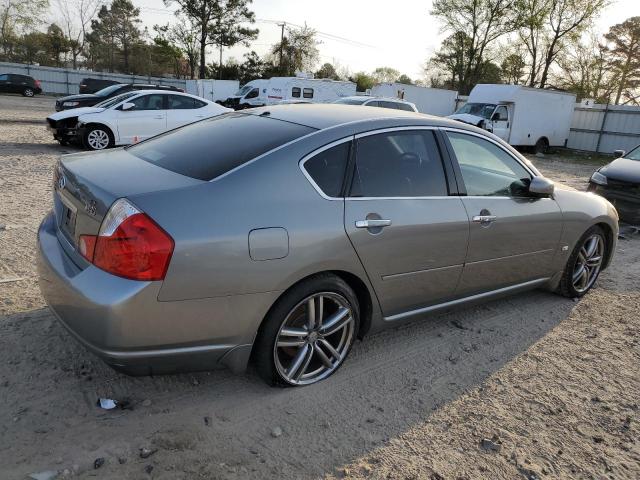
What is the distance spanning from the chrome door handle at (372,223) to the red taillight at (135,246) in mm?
1117

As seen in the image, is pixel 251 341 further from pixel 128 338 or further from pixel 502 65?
pixel 502 65

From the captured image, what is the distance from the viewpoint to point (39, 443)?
8.12ft

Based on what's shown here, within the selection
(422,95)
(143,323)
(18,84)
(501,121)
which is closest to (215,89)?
(18,84)

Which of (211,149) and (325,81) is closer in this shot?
(211,149)

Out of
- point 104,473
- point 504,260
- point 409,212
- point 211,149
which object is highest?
point 211,149

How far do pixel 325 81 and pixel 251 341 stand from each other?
2699cm

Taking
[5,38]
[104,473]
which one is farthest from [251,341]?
[5,38]

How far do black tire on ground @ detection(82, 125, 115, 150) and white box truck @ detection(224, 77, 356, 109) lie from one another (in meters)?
15.0

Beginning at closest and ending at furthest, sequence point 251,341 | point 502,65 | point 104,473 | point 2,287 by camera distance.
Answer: point 104,473 < point 251,341 < point 2,287 < point 502,65

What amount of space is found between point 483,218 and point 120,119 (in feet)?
33.9

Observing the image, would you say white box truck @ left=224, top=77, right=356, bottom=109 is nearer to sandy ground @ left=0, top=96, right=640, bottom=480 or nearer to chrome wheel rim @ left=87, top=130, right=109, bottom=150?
chrome wheel rim @ left=87, top=130, right=109, bottom=150

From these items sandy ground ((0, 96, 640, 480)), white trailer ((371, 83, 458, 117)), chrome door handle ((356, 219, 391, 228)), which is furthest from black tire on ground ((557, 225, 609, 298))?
white trailer ((371, 83, 458, 117))

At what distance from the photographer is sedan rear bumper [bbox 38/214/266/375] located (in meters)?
2.37

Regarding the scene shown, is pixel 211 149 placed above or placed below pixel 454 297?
above
